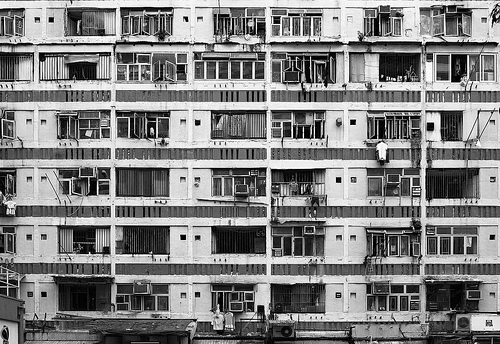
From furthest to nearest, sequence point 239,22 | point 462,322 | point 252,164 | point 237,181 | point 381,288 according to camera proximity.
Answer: point 239,22
point 237,181
point 252,164
point 381,288
point 462,322

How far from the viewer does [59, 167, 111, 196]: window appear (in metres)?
28.7

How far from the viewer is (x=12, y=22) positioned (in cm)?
2912

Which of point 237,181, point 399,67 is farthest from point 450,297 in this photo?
point 237,181

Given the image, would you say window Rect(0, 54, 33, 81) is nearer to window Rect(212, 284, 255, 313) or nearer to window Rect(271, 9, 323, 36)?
window Rect(271, 9, 323, 36)

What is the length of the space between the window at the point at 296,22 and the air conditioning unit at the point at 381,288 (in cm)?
839

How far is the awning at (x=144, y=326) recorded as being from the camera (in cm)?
2650

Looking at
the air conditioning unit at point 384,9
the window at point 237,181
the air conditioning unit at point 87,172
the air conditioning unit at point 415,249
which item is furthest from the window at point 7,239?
the air conditioning unit at point 384,9

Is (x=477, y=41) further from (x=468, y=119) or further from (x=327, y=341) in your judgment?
(x=327, y=341)

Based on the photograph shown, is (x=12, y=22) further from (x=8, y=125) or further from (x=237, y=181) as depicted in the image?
(x=237, y=181)

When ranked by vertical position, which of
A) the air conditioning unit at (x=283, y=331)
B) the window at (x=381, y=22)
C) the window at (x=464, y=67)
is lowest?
the air conditioning unit at (x=283, y=331)

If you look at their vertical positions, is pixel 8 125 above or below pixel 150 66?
below

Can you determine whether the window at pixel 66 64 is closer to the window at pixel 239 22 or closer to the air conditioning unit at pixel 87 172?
the air conditioning unit at pixel 87 172

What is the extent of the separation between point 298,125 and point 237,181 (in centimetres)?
271

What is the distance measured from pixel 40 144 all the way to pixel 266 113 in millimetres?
7449
